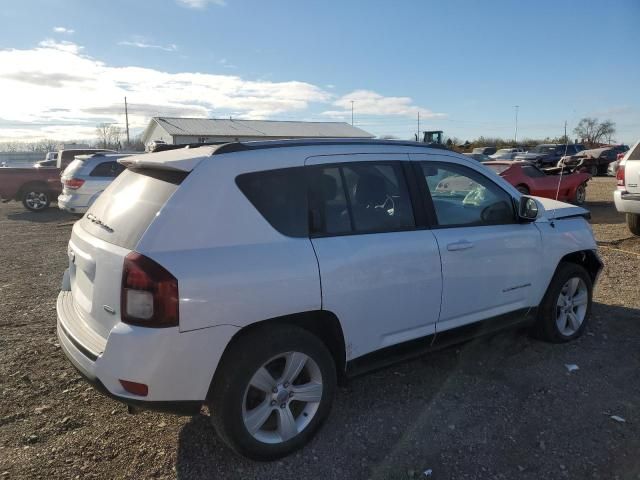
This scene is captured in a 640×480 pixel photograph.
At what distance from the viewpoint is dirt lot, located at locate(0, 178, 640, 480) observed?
2924 mm

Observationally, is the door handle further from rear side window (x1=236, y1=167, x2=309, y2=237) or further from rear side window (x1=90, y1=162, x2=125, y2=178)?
rear side window (x1=90, y1=162, x2=125, y2=178)

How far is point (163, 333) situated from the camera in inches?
98.5

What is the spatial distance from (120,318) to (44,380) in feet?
6.26

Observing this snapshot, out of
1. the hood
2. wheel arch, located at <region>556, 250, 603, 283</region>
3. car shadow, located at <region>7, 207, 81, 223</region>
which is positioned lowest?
car shadow, located at <region>7, 207, 81, 223</region>

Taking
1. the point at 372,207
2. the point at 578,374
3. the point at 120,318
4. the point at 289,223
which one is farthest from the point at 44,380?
the point at 578,374

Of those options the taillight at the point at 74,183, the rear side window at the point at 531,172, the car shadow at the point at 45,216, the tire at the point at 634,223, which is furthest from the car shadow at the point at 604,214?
the car shadow at the point at 45,216

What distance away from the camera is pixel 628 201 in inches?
351

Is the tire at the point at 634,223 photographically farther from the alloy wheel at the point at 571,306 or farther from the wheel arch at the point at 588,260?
the alloy wheel at the point at 571,306

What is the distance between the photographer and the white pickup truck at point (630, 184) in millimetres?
8758

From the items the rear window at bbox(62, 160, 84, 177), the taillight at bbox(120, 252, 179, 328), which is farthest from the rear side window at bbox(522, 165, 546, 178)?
the taillight at bbox(120, 252, 179, 328)

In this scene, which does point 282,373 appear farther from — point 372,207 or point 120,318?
point 372,207

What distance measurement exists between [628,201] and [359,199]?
7.66 metres

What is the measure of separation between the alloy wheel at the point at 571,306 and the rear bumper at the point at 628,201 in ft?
16.9

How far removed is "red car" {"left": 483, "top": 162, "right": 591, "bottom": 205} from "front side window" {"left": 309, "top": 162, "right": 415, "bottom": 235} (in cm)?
937
